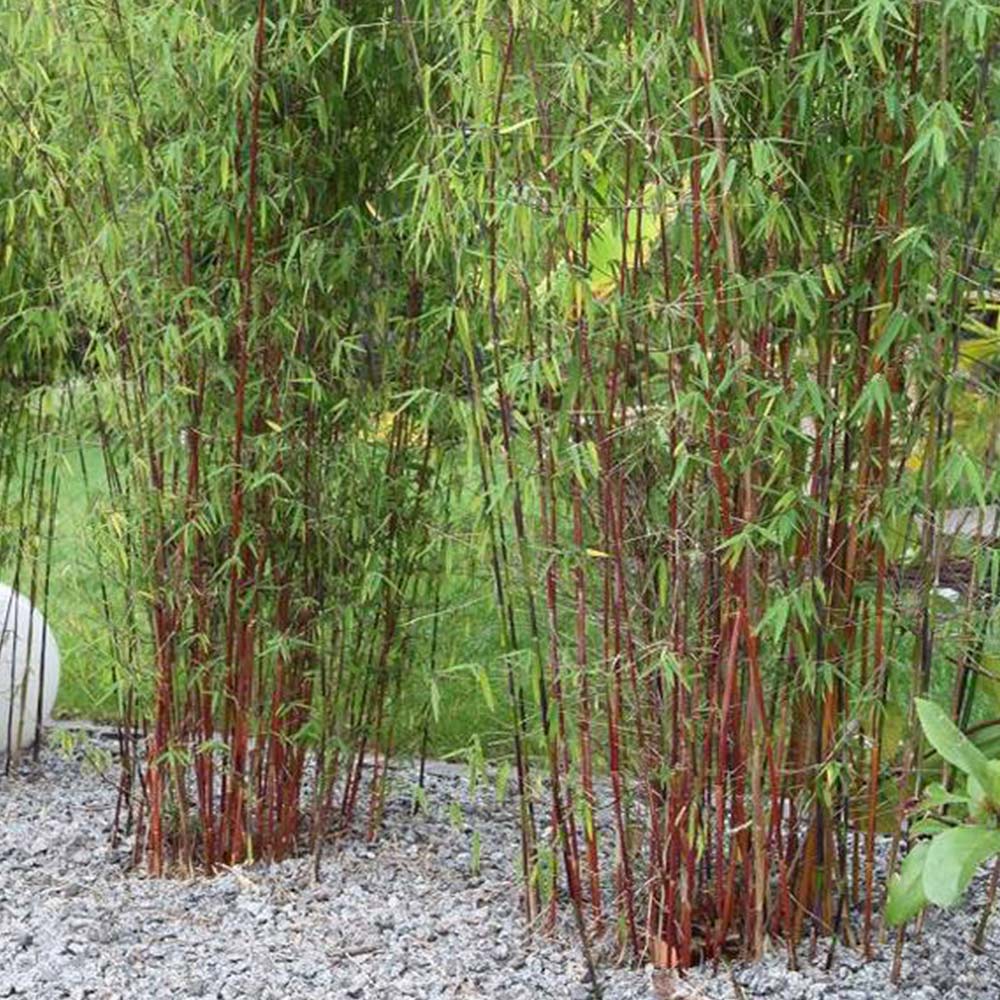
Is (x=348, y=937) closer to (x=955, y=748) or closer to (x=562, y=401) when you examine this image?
(x=562, y=401)

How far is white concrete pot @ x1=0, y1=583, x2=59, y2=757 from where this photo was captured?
4574 millimetres

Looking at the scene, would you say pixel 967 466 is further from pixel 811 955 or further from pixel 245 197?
pixel 245 197

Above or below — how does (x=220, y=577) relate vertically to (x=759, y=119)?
below

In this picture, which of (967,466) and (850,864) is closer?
(967,466)

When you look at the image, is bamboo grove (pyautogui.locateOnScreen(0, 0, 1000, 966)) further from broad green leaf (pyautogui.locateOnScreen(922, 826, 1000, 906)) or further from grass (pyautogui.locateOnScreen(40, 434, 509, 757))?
broad green leaf (pyautogui.locateOnScreen(922, 826, 1000, 906))

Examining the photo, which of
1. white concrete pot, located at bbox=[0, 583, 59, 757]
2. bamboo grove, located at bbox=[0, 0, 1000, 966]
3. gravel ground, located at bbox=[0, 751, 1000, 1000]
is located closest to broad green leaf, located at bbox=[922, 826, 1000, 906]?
bamboo grove, located at bbox=[0, 0, 1000, 966]

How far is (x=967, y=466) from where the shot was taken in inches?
108

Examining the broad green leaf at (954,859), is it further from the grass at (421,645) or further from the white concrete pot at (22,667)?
the white concrete pot at (22,667)

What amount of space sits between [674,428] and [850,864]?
1101 mm

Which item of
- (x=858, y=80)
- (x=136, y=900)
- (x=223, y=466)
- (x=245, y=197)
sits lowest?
(x=136, y=900)

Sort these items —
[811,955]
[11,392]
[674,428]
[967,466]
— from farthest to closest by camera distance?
[11,392]
[811,955]
[674,428]
[967,466]


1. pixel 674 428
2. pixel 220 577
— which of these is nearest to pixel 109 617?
pixel 220 577

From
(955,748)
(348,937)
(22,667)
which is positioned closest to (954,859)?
(955,748)

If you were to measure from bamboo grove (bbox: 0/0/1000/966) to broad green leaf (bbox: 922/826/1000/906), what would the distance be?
1.31 ft
